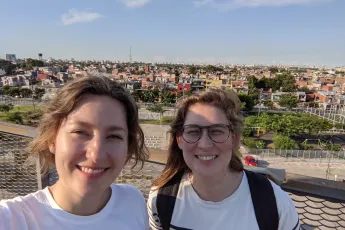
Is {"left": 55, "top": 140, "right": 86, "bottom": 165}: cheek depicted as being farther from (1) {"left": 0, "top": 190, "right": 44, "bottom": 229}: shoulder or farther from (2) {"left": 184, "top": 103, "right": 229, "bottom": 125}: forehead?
(2) {"left": 184, "top": 103, "right": 229, "bottom": 125}: forehead

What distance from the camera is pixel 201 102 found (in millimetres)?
1062

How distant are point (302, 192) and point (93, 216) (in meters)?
1.00

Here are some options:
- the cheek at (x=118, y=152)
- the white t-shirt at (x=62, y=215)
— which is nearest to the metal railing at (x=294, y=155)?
the white t-shirt at (x=62, y=215)

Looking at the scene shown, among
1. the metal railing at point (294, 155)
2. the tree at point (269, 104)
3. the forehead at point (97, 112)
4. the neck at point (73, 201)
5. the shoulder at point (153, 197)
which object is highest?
the forehead at point (97, 112)

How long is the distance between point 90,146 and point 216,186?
1.67 ft

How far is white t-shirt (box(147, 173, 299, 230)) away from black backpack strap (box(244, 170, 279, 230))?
0.01m

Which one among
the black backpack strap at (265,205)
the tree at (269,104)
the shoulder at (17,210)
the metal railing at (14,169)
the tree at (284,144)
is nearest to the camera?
the shoulder at (17,210)

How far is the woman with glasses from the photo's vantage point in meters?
0.98

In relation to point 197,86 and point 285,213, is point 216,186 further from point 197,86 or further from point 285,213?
point 197,86

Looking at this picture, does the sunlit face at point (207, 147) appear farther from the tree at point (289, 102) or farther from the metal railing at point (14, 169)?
the tree at point (289, 102)

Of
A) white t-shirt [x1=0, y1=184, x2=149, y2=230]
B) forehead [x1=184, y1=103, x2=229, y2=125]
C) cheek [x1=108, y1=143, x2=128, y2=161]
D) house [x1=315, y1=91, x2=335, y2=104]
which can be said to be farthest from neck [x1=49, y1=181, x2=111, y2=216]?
house [x1=315, y1=91, x2=335, y2=104]

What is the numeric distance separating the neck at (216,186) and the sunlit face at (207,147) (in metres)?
0.03

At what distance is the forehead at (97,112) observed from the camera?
778mm

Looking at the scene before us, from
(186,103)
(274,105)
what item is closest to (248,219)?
(186,103)
